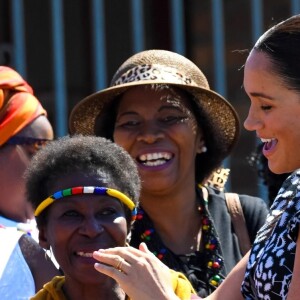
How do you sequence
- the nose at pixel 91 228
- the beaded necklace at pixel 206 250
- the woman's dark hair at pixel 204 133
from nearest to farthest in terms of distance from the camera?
the nose at pixel 91 228
the beaded necklace at pixel 206 250
the woman's dark hair at pixel 204 133

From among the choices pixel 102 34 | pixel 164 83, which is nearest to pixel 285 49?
pixel 164 83

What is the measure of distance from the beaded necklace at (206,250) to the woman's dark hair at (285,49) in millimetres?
1103

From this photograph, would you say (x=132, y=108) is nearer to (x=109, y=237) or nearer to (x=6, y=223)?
(x=6, y=223)

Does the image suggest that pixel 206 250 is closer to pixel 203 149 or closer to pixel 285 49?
pixel 203 149

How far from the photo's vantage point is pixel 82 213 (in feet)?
11.3

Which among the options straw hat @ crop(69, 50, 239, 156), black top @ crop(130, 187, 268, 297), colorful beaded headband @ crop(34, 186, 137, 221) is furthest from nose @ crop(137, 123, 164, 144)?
colorful beaded headband @ crop(34, 186, 137, 221)

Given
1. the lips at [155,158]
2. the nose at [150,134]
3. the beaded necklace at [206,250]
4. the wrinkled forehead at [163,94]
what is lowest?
the beaded necklace at [206,250]

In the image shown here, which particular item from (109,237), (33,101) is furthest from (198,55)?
(109,237)

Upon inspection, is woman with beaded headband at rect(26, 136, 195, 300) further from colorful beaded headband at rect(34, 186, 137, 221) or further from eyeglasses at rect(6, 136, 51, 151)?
eyeglasses at rect(6, 136, 51, 151)

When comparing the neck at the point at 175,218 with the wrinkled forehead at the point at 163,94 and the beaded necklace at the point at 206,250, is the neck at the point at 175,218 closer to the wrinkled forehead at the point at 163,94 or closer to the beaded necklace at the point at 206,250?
the beaded necklace at the point at 206,250

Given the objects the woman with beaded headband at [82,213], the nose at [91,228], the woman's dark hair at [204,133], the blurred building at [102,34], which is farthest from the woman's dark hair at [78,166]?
the blurred building at [102,34]

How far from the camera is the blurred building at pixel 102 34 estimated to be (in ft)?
21.0

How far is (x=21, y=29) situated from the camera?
6395 mm

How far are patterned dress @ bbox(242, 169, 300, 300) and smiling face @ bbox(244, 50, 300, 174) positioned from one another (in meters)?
0.10
